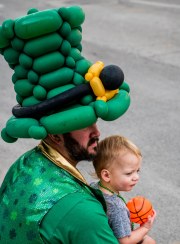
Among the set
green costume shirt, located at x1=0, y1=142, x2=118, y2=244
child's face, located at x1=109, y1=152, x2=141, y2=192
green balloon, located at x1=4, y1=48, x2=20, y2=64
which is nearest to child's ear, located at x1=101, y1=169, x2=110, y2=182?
child's face, located at x1=109, y1=152, x2=141, y2=192

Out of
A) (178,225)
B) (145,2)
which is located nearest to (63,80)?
(178,225)

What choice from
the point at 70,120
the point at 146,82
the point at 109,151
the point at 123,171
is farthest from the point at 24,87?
the point at 146,82

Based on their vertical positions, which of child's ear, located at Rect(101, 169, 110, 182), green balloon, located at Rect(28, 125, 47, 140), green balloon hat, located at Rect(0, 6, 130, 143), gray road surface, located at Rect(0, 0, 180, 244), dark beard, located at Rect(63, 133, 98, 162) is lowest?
gray road surface, located at Rect(0, 0, 180, 244)

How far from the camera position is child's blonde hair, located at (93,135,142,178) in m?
3.59

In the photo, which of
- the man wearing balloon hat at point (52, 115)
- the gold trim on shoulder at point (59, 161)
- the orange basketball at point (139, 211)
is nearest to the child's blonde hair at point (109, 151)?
the orange basketball at point (139, 211)

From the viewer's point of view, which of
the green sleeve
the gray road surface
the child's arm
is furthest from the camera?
the gray road surface

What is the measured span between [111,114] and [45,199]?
53 cm

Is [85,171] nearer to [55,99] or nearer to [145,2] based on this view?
[55,99]

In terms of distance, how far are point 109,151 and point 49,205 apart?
3.38 feet

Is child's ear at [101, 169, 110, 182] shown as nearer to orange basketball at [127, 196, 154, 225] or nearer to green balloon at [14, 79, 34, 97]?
orange basketball at [127, 196, 154, 225]

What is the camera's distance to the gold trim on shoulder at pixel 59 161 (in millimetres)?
2773

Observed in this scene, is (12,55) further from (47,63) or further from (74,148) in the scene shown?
(74,148)

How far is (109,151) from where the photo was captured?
359 cm

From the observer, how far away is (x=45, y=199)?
2650 mm
